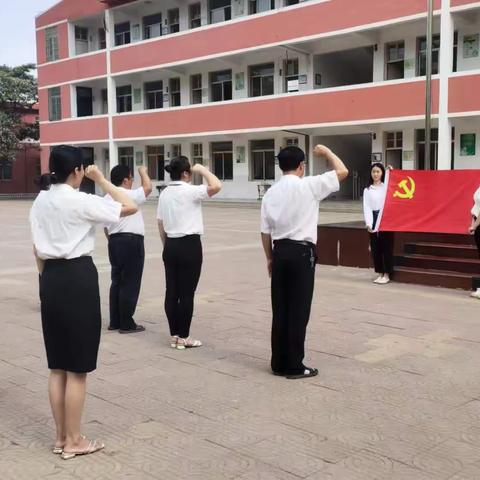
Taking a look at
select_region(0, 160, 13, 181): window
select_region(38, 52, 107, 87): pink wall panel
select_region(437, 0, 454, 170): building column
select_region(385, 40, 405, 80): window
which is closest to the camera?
select_region(437, 0, 454, 170): building column

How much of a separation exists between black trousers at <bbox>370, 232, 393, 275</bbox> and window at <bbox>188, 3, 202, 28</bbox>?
24143 mm

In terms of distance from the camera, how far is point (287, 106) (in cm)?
2628

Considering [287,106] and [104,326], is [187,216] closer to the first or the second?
[104,326]

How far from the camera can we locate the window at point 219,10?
97.9 ft

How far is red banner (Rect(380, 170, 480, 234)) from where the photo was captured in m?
9.72

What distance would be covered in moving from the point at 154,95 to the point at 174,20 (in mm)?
3923

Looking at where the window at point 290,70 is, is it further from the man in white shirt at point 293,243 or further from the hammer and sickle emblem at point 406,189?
the man in white shirt at point 293,243

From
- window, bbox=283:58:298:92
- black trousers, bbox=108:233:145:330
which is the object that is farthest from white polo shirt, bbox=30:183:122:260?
window, bbox=283:58:298:92

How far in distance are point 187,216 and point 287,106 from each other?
21.4 meters

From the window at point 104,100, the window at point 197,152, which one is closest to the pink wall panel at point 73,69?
the window at point 104,100

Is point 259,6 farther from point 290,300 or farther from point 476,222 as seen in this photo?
point 290,300

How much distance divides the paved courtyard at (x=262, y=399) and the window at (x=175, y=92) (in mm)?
25972

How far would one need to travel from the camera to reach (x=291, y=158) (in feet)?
16.0

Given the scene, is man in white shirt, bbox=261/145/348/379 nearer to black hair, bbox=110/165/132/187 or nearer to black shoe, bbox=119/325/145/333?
black hair, bbox=110/165/132/187
